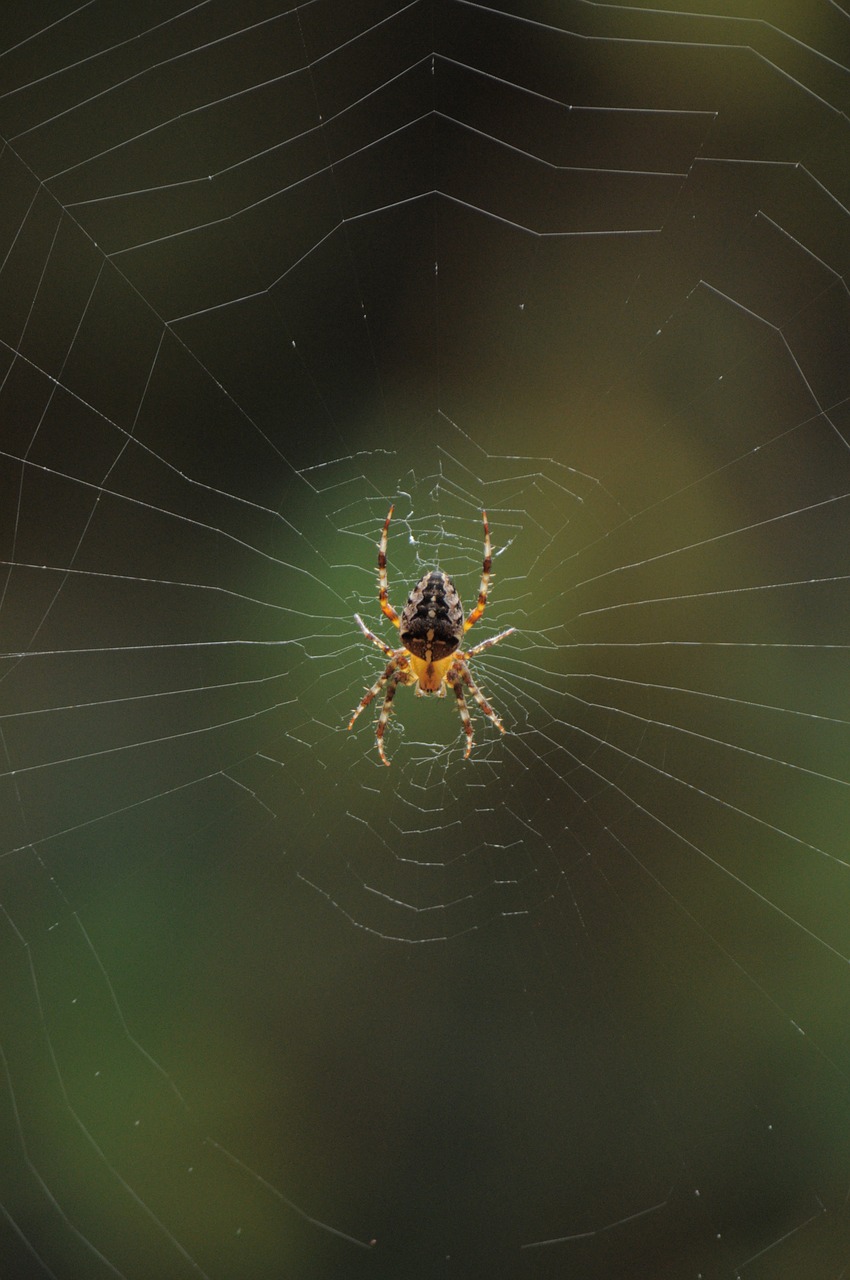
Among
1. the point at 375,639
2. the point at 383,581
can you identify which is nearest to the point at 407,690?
the point at 375,639

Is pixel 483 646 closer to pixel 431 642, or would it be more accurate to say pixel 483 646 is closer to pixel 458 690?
pixel 431 642

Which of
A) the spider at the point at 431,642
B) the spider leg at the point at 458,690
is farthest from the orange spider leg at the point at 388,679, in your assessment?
the spider leg at the point at 458,690

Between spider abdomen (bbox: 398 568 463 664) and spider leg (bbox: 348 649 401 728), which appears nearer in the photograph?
spider abdomen (bbox: 398 568 463 664)

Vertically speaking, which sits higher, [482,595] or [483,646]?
[482,595]

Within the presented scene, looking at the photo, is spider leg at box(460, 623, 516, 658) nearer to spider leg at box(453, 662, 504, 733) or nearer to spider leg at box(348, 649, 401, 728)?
spider leg at box(453, 662, 504, 733)

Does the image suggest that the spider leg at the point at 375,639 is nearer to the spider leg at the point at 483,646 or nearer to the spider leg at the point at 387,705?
the spider leg at the point at 387,705

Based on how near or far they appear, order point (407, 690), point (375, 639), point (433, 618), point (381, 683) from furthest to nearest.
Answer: point (407, 690)
point (381, 683)
point (375, 639)
point (433, 618)

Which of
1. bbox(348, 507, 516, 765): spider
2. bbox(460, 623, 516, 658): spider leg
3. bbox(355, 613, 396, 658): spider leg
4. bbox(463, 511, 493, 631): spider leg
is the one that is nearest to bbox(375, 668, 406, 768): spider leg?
bbox(348, 507, 516, 765): spider
